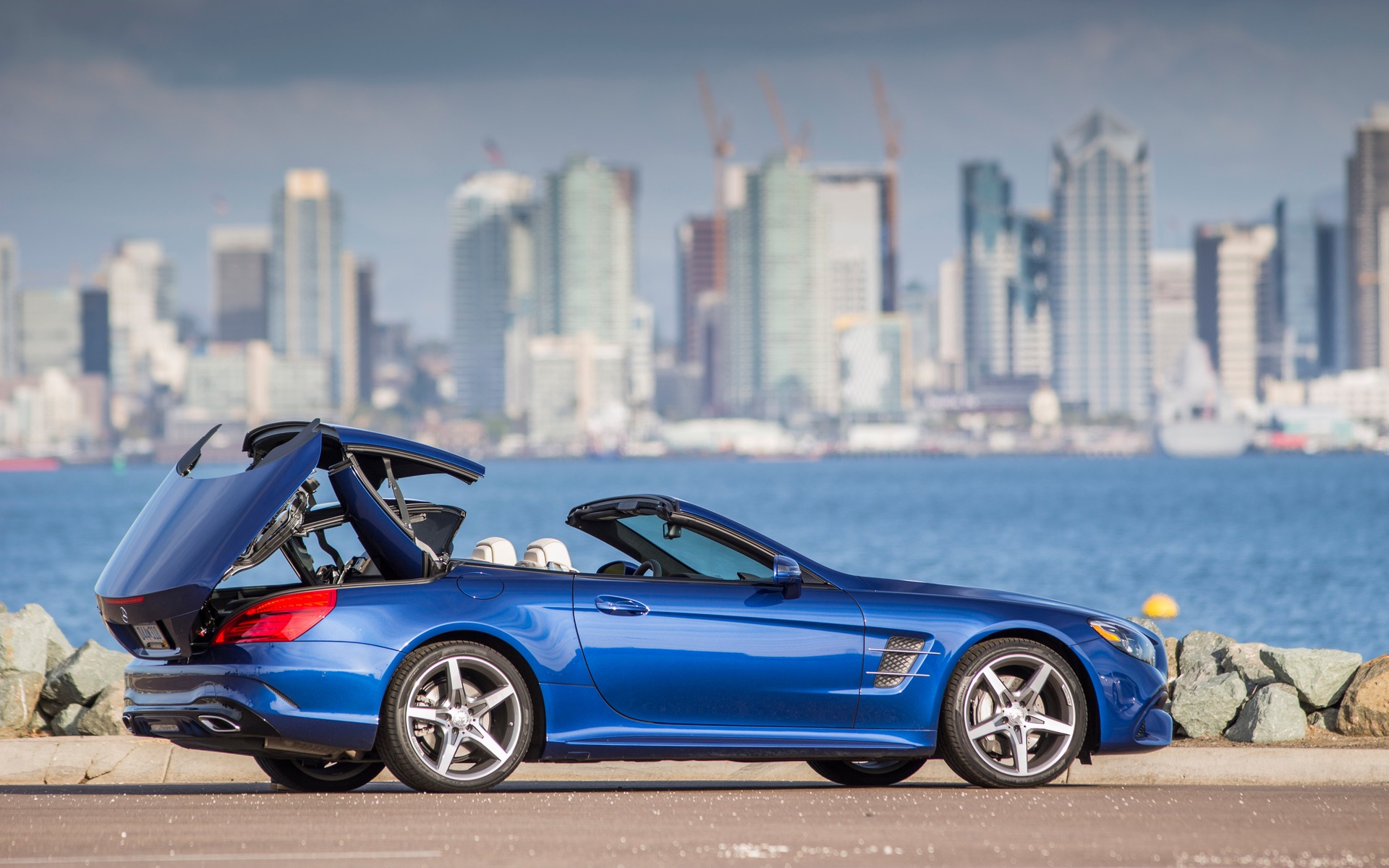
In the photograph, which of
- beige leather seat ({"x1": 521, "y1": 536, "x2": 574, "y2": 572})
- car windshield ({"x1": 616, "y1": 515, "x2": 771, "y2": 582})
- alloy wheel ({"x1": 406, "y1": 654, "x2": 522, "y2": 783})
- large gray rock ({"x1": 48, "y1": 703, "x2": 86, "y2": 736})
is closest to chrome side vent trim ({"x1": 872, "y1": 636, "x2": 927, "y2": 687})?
car windshield ({"x1": 616, "y1": 515, "x2": 771, "y2": 582})

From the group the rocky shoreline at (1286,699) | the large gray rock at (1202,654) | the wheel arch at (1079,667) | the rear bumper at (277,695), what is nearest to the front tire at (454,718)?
the rear bumper at (277,695)

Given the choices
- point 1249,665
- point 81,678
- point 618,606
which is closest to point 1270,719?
point 1249,665

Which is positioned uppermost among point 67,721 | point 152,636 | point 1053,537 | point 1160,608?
point 152,636

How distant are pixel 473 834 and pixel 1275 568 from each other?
1809 inches

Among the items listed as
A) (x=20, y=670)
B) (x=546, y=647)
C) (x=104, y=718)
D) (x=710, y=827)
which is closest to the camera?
(x=710, y=827)

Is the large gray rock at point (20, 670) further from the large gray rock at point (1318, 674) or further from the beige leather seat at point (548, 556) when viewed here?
the large gray rock at point (1318, 674)

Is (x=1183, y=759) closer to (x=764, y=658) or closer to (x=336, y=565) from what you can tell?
(x=764, y=658)

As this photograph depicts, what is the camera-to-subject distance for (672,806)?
692 centimetres

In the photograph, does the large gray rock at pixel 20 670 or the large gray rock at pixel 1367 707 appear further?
the large gray rock at pixel 20 670

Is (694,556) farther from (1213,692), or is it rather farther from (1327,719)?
(1327,719)

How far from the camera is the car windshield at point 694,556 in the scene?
292 inches

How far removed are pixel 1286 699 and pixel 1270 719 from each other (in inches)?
7.5

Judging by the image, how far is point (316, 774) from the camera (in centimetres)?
767

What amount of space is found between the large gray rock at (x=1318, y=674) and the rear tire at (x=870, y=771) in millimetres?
2849
